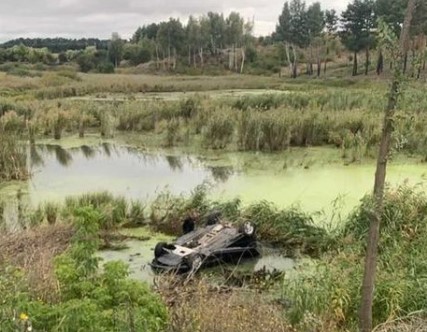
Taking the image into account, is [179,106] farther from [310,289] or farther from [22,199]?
[310,289]

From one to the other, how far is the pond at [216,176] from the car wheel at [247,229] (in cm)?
164

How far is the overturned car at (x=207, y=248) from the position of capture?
623 cm

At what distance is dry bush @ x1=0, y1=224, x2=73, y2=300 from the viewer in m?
4.48

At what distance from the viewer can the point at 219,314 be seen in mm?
4070

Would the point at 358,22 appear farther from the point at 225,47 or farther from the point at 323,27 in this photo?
the point at 225,47

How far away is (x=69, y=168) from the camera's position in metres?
12.6

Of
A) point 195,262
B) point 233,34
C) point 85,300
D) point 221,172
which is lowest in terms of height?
point 221,172

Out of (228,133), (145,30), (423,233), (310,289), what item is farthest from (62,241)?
(145,30)

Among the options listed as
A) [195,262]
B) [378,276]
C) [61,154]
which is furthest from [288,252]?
[61,154]

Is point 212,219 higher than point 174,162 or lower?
higher

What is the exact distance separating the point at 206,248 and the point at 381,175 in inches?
130

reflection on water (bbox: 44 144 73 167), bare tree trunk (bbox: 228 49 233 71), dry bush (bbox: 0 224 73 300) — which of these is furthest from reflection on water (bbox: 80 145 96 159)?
bare tree trunk (bbox: 228 49 233 71)

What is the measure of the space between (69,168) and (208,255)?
6.94m

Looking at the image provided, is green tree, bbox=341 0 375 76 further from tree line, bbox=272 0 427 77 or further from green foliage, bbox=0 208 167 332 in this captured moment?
green foliage, bbox=0 208 167 332
